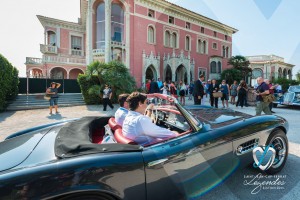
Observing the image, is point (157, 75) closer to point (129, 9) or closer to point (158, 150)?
point (129, 9)

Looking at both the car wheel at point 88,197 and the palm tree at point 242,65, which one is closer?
the car wheel at point 88,197

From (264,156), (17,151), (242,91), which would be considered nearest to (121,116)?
(17,151)

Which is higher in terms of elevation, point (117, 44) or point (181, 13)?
point (181, 13)

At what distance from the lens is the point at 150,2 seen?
2217 cm

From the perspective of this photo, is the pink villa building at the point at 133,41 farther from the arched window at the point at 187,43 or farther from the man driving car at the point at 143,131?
the man driving car at the point at 143,131

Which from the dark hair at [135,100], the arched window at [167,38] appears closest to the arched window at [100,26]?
the arched window at [167,38]

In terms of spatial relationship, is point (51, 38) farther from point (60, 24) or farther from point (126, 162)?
point (126, 162)

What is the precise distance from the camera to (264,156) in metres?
2.86

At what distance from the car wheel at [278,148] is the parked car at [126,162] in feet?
0.69

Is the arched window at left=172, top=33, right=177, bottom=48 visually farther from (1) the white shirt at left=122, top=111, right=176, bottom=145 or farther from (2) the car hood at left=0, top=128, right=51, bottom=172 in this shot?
(2) the car hood at left=0, top=128, right=51, bottom=172

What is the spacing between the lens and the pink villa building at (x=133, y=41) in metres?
20.2

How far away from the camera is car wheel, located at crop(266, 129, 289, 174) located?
2973mm

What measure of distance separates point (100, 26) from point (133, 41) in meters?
3.65

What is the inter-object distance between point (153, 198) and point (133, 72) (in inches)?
777
